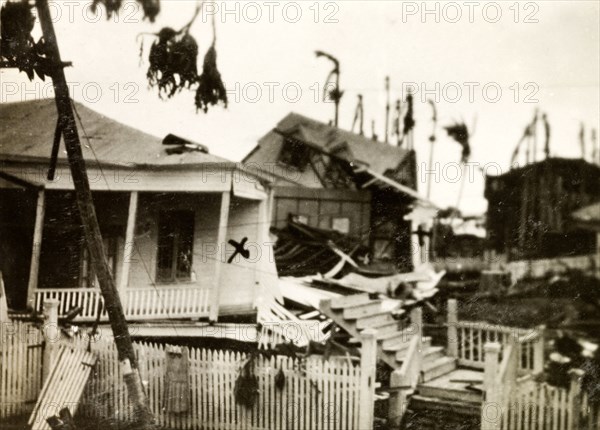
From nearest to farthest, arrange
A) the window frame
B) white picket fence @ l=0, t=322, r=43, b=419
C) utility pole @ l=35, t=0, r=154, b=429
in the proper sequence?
utility pole @ l=35, t=0, r=154, b=429
white picket fence @ l=0, t=322, r=43, b=419
the window frame

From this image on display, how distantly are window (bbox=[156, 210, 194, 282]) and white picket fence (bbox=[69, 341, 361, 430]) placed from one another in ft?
8.73

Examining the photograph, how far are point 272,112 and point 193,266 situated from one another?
3998 mm

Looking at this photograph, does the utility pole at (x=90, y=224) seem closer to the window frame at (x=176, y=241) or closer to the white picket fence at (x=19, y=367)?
the white picket fence at (x=19, y=367)

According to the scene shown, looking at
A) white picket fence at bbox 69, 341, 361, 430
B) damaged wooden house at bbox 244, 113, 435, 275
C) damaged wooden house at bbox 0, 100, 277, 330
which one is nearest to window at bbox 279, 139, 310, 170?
damaged wooden house at bbox 244, 113, 435, 275

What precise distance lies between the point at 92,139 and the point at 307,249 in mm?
6186

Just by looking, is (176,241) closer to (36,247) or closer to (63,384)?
(36,247)

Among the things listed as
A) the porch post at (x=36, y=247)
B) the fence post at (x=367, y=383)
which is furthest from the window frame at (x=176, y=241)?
the fence post at (x=367, y=383)

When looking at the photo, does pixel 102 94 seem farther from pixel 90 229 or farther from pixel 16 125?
pixel 16 125

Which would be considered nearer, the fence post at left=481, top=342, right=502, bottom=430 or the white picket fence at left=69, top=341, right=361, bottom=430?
the fence post at left=481, top=342, right=502, bottom=430

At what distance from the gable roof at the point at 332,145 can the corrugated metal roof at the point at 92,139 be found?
698cm

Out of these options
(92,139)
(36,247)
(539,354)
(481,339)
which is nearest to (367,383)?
(539,354)

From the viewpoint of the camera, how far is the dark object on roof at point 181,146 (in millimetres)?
11023

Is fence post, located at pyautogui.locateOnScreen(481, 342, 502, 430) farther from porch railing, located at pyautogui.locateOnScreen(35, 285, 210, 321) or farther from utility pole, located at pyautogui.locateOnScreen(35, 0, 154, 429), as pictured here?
porch railing, located at pyautogui.locateOnScreen(35, 285, 210, 321)

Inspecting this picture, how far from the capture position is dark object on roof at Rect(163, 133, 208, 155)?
36.2 ft
